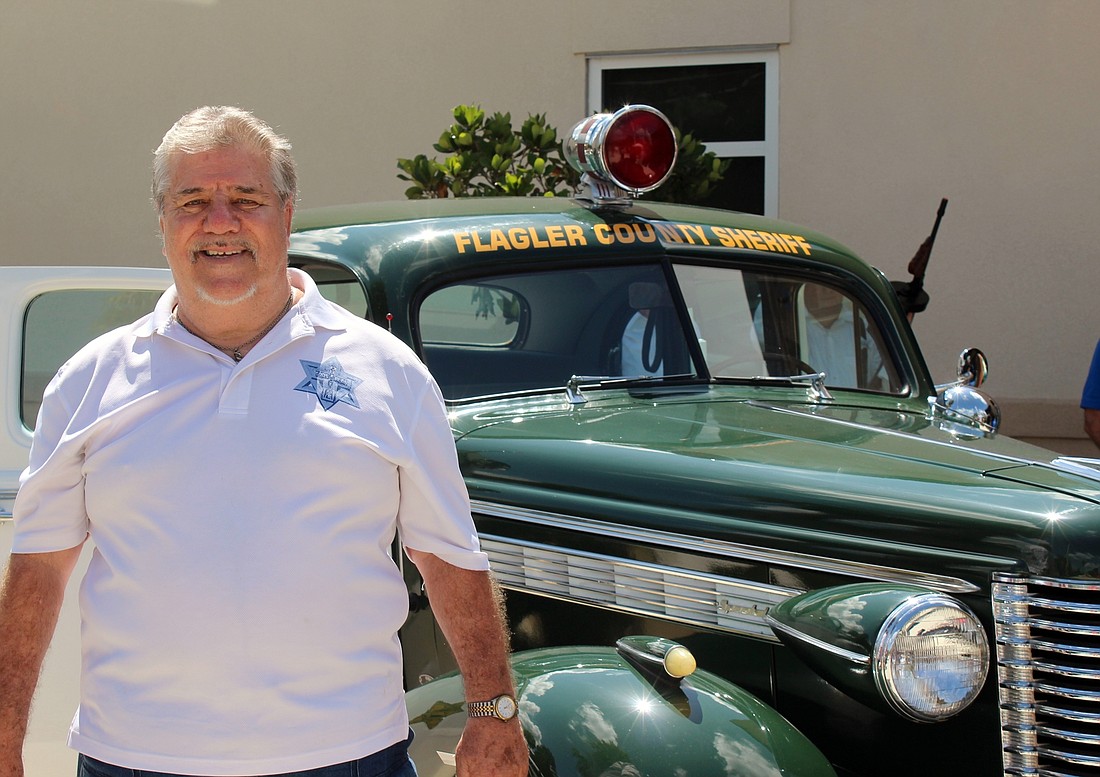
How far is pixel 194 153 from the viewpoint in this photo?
194 centimetres

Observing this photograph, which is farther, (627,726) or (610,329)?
(610,329)

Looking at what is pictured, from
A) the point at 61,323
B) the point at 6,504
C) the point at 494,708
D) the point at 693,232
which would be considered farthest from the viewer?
the point at 693,232

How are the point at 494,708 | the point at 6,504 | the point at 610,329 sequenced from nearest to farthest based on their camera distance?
1. the point at 494,708
2. the point at 6,504
3. the point at 610,329

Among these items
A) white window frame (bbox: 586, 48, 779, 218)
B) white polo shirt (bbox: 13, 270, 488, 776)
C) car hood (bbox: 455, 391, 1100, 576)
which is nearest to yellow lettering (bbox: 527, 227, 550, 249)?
car hood (bbox: 455, 391, 1100, 576)

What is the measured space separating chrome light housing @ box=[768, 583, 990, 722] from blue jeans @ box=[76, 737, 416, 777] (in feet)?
2.43

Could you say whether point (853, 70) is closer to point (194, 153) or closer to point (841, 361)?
point (841, 361)

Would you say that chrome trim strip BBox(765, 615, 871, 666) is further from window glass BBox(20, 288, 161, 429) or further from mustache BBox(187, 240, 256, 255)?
window glass BBox(20, 288, 161, 429)

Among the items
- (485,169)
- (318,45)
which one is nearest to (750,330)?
(485,169)

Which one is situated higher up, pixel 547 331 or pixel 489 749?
pixel 547 331

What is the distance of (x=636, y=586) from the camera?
2674 mm

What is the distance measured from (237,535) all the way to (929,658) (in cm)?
115

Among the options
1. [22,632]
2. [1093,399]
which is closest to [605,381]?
[22,632]

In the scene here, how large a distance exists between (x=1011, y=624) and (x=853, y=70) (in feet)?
17.3

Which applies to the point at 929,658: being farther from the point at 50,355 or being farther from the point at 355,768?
the point at 50,355
